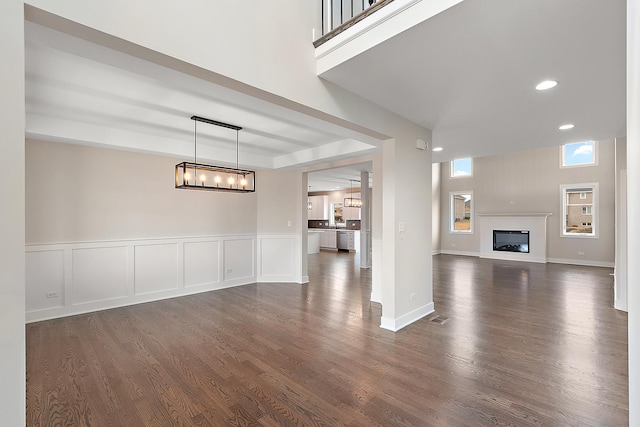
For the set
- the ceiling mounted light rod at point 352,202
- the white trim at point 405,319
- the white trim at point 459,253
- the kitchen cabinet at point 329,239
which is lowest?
the white trim at point 459,253

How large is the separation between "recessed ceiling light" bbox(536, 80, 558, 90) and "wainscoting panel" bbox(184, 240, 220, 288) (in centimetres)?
527

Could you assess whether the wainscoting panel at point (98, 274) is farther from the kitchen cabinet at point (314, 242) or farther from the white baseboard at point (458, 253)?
the white baseboard at point (458, 253)

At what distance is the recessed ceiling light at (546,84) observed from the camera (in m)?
2.77

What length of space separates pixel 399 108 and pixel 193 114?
95.9 inches

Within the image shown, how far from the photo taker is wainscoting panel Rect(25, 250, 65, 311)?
390 cm

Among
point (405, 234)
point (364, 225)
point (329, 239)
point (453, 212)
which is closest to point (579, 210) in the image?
point (453, 212)

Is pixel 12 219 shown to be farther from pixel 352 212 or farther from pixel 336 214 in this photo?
pixel 336 214

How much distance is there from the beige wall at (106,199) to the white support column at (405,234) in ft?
11.5

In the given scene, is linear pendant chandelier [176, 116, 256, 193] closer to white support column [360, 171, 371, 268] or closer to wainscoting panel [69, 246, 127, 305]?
wainscoting panel [69, 246, 127, 305]

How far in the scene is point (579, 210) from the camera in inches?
329

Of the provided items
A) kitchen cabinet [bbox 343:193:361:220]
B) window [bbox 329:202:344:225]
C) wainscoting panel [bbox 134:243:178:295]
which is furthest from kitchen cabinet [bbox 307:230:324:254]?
wainscoting panel [bbox 134:243:178:295]

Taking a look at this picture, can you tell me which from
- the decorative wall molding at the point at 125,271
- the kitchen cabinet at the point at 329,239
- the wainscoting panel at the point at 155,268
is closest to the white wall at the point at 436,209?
the kitchen cabinet at the point at 329,239

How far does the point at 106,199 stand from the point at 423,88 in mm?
4637

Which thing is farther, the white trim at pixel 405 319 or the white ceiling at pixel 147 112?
the white trim at pixel 405 319
